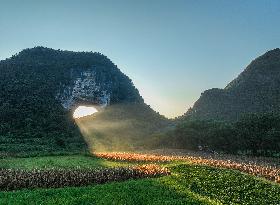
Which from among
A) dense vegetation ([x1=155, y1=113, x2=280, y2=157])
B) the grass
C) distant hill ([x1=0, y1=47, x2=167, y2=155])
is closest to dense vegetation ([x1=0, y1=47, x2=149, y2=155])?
distant hill ([x1=0, y1=47, x2=167, y2=155])

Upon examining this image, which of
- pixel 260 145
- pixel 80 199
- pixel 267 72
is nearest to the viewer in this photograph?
pixel 80 199

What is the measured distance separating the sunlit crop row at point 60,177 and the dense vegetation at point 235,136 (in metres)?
32.0

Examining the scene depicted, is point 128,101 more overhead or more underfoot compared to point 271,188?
more overhead

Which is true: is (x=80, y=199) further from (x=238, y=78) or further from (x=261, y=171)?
(x=238, y=78)

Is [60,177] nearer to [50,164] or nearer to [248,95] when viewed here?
[50,164]

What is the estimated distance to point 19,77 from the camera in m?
116

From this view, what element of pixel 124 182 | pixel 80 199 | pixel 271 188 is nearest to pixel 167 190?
pixel 124 182

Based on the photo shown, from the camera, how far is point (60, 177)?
94.8 ft

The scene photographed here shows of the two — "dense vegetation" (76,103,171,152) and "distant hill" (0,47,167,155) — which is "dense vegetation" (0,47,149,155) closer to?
"distant hill" (0,47,167,155)

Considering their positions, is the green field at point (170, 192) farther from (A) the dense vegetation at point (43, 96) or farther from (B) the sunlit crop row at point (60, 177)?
(A) the dense vegetation at point (43, 96)

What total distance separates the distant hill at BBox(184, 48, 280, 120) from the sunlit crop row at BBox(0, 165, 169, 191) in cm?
7193

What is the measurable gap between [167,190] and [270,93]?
316 feet

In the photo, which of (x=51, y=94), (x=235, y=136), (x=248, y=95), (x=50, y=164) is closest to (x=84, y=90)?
(x=51, y=94)

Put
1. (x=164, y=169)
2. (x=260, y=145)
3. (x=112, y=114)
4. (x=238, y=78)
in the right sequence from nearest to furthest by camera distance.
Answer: (x=164, y=169)
(x=260, y=145)
(x=112, y=114)
(x=238, y=78)
